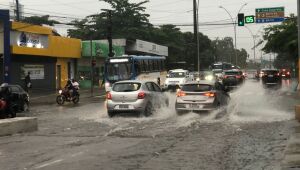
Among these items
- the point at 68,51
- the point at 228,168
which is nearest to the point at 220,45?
the point at 68,51

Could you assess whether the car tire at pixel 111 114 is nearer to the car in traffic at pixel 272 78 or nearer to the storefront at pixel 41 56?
the storefront at pixel 41 56

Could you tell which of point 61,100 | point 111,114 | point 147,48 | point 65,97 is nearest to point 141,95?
point 111,114

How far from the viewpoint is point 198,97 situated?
64.5 ft

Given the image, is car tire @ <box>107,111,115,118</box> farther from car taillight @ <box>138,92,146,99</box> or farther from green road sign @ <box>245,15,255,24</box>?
green road sign @ <box>245,15,255,24</box>

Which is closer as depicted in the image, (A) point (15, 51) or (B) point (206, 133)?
(B) point (206, 133)

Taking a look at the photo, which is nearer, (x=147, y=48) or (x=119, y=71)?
(x=119, y=71)

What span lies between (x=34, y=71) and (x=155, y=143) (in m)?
29.9

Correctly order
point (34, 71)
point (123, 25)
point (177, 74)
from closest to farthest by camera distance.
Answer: point (34, 71) → point (177, 74) → point (123, 25)

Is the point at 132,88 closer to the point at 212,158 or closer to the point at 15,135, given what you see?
the point at 15,135

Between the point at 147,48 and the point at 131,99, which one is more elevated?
the point at 147,48

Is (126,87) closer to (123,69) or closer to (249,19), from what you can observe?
(123,69)

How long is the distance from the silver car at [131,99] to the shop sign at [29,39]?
61.7 ft

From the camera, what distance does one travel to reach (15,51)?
36.7m

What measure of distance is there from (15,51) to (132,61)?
8.29 metres
